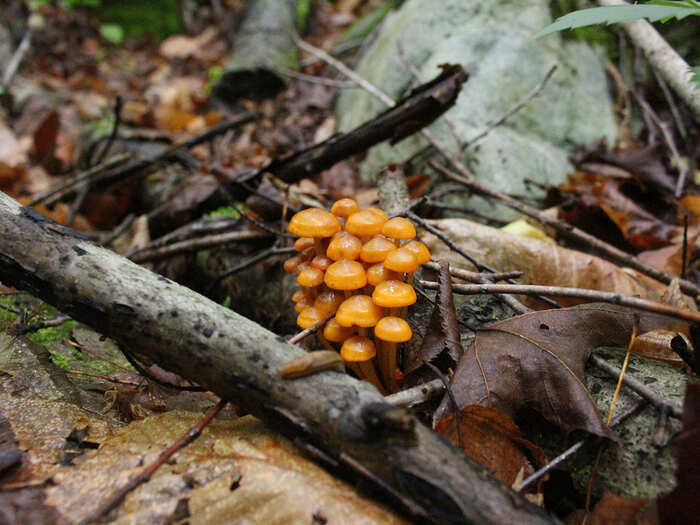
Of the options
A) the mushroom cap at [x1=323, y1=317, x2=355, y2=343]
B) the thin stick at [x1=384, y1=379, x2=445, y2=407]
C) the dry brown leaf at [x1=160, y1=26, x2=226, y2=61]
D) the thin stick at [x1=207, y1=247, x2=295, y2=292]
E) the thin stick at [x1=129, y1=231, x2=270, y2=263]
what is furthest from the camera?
the dry brown leaf at [x1=160, y1=26, x2=226, y2=61]

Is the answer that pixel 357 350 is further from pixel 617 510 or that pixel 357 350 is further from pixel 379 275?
pixel 617 510

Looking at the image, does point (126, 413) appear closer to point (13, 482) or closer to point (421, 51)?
point (13, 482)

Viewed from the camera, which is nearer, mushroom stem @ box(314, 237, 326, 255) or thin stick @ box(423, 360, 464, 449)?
thin stick @ box(423, 360, 464, 449)

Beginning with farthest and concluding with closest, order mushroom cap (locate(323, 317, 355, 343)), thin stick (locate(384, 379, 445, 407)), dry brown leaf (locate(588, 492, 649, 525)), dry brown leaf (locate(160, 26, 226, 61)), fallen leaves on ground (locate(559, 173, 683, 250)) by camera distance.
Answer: dry brown leaf (locate(160, 26, 226, 61)) → fallen leaves on ground (locate(559, 173, 683, 250)) → mushroom cap (locate(323, 317, 355, 343)) → thin stick (locate(384, 379, 445, 407)) → dry brown leaf (locate(588, 492, 649, 525))

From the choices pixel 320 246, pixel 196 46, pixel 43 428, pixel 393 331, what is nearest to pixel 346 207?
pixel 320 246

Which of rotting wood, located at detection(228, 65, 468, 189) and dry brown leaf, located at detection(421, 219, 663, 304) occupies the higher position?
rotting wood, located at detection(228, 65, 468, 189)

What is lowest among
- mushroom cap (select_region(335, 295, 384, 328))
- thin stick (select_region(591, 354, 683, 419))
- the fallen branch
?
thin stick (select_region(591, 354, 683, 419))

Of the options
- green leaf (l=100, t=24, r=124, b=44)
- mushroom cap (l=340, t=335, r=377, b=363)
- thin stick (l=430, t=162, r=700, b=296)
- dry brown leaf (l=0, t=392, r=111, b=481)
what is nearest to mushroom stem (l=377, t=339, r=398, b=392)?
mushroom cap (l=340, t=335, r=377, b=363)

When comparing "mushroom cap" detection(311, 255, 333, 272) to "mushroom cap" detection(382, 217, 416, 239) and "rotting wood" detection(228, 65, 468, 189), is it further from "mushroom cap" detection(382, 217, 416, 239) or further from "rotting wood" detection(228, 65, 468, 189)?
"rotting wood" detection(228, 65, 468, 189)
